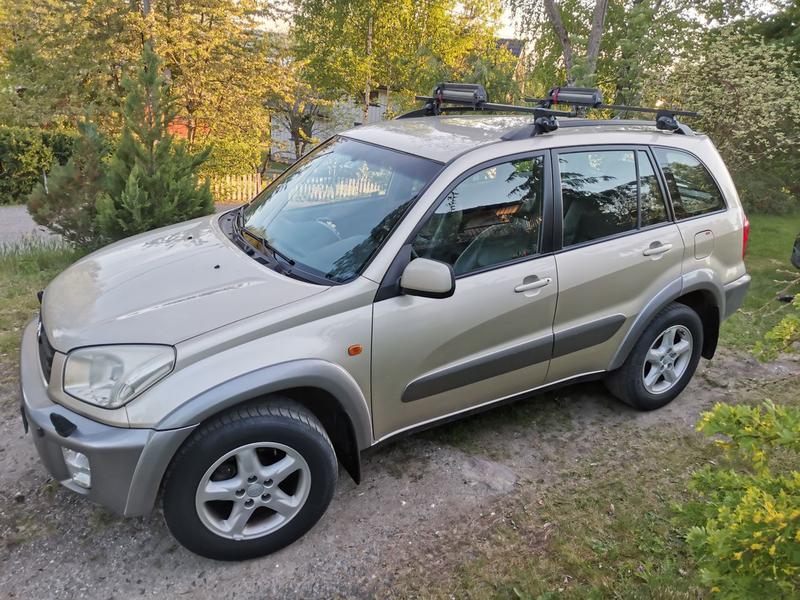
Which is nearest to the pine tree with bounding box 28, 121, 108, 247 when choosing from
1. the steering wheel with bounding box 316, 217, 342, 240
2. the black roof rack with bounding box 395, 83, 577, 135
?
the black roof rack with bounding box 395, 83, 577, 135

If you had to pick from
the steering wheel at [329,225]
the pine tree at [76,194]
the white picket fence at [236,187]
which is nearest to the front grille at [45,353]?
the steering wheel at [329,225]

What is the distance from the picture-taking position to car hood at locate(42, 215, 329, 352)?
101 inches

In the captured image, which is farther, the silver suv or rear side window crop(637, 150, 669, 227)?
rear side window crop(637, 150, 669, 227)

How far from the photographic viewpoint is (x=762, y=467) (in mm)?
1727

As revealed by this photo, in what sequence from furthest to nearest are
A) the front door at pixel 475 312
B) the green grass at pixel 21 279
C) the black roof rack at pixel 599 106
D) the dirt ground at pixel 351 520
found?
the green grass at pixel 21 279, the black roof rack at pixel 599 106, the front door at pixel 475 312, the dirt ground at pixel 351 520

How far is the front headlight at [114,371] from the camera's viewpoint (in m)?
2.41

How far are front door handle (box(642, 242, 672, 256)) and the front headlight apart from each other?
2754 millimetres

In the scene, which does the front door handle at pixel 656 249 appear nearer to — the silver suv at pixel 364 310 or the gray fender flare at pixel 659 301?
the silver suv at pixel 364 310

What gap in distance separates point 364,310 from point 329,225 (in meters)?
0.68

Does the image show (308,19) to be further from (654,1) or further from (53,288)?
(53,288)

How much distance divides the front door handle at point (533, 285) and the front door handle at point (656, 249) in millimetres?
795

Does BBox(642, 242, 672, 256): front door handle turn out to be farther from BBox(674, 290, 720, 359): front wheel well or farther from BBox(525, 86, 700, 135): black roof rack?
BBox(525, 86, 700, 135): black roof rack

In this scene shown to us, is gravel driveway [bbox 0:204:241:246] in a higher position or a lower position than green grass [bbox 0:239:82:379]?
lower

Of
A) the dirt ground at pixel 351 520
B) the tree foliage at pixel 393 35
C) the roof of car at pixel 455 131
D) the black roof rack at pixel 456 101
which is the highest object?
the tree foliage at pixel 393 35
